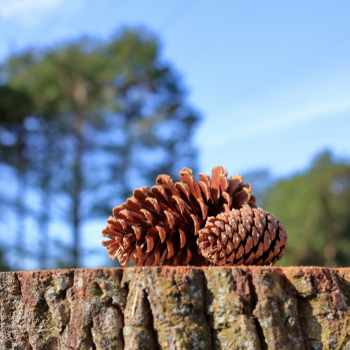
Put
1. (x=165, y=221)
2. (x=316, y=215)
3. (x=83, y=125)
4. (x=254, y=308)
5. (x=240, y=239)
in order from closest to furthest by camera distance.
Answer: (x=254, y=308) < (x=240, y=239) < (x=165, y=221) < (x=83, y=125) < (x=316, y=215)

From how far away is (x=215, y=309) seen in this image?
128cm

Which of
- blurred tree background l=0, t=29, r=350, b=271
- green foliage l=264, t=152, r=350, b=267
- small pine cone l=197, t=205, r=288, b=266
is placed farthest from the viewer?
green foliage l=264, t=152, r=350, b=267

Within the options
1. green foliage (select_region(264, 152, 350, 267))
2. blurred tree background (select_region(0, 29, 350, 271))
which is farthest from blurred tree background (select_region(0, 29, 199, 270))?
green foliage (select_region(264, 152, 350, 267))

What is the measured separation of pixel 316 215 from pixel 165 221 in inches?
732

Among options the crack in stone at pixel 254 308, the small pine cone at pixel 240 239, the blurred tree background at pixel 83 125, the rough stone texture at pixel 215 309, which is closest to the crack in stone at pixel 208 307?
the rough stone texture at pixel 215 309

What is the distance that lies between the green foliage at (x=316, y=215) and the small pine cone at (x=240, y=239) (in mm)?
17309

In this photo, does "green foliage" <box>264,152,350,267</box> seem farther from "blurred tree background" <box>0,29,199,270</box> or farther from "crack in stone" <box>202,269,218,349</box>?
"crack in stone" <box>202,269,218,349</box>

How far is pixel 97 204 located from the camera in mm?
12773

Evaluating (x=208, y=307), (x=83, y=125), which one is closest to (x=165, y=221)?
(x=208, y=307)

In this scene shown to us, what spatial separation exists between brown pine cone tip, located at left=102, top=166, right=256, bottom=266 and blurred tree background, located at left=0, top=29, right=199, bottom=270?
1093cm

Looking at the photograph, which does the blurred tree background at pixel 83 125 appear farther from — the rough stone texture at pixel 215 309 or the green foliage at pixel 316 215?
the rough stone texture at pixel 215 309

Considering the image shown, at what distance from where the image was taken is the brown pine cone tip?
5.45 feet

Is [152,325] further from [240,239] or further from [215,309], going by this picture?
[240,239]

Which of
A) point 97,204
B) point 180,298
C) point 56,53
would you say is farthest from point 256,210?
point 56,53
